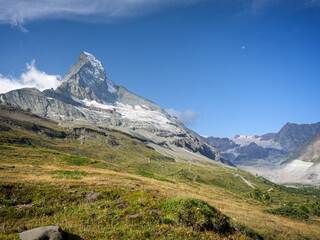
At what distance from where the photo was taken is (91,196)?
1872 cm

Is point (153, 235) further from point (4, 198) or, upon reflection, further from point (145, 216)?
point (4, 198)

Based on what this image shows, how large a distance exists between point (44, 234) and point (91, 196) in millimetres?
7954

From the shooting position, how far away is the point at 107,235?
1232 cm

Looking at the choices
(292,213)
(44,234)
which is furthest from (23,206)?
(292,213)

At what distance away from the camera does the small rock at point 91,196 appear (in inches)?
708

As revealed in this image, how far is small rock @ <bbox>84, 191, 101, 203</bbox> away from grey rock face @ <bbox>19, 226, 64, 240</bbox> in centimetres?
680

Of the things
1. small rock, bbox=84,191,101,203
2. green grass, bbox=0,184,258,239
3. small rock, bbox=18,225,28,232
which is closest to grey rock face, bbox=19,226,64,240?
green grass, bbox=0,184,258,239

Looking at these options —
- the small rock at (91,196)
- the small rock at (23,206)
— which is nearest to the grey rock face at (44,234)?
the small rock at (23,206)

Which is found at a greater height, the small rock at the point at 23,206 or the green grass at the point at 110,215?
the green grass at the point at 110,215

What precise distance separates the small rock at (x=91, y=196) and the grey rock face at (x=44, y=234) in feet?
22.3

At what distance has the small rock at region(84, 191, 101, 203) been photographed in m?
18.0

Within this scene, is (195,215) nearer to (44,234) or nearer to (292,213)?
(44,234)

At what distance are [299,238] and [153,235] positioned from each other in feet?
66.9

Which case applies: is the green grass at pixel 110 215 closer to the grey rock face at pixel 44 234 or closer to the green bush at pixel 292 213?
the grey rock face at pixel 44 234
